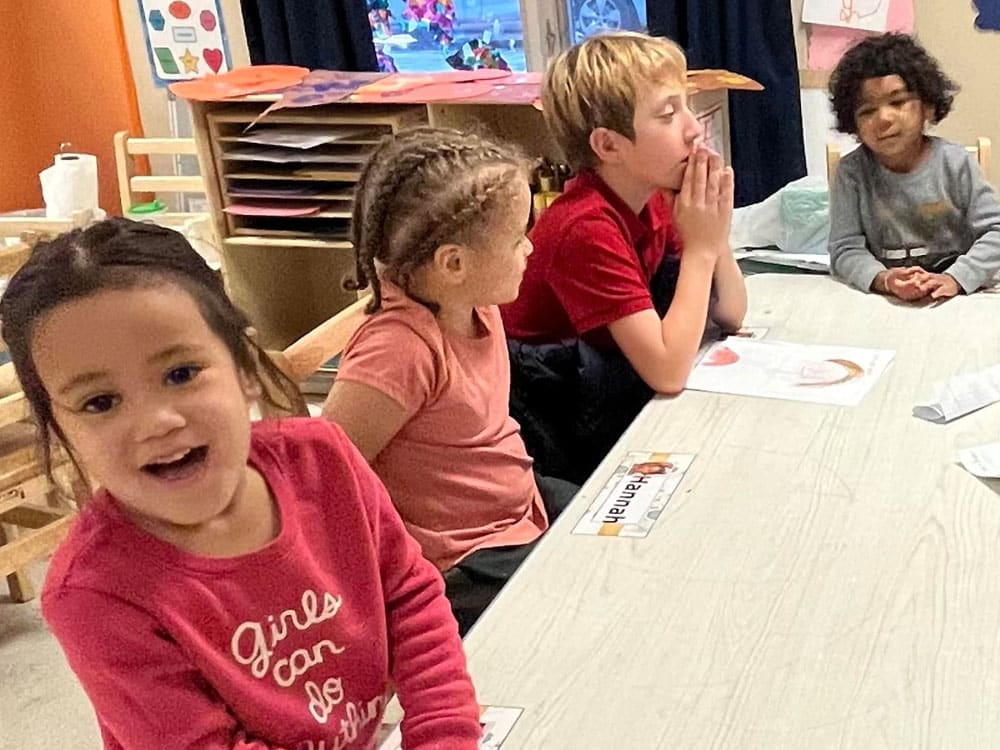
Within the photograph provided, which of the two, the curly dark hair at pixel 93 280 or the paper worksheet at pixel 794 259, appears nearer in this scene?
the curly dark hair at pixel 93 280

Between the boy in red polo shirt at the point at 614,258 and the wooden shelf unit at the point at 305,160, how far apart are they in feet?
3.11

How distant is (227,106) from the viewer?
307 cm

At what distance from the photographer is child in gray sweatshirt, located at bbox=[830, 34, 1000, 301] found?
6.37 ft

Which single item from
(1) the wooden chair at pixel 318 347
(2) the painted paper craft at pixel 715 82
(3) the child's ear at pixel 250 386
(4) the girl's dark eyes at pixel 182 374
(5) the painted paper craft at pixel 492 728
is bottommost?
(5) the painted paper craft at pixel 492 728

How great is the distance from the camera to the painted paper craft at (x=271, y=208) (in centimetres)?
300

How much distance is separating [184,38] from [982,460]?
Result: 3111 mm

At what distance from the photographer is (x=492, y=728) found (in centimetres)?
100

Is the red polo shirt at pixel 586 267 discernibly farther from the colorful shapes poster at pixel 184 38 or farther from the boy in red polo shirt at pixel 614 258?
the colorful shapes poster at pixel 184 38

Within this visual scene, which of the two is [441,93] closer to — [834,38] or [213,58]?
[834,38]

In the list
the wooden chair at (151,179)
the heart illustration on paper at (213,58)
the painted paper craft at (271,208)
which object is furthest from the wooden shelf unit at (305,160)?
the heart illustration on paper at (213,58)

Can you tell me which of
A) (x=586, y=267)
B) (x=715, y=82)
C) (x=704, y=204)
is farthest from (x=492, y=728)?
(x=715, y=82)

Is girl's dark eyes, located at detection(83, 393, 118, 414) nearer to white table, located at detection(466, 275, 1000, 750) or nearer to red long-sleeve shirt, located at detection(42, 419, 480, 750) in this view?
red long-sleeve shirt, located at detection(42, 419, 480, 750)

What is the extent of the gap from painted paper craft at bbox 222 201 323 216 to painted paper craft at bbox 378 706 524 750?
211cm

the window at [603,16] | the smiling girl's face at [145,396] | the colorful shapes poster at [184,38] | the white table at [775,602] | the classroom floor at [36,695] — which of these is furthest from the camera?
the colorful shapes poster at [184,38]
